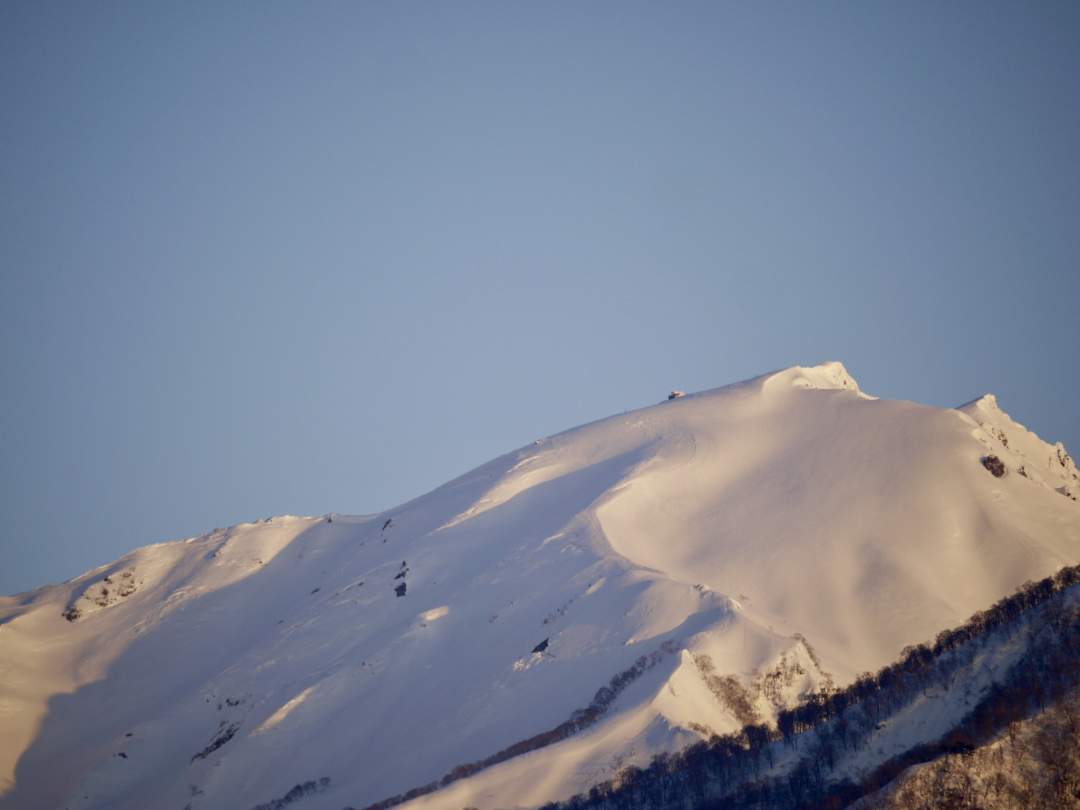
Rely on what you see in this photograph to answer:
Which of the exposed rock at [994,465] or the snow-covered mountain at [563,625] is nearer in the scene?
the snow-covered mountain at [563,625]

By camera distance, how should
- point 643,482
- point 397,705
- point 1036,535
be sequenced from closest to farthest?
point 397,705, point 1036,535, point 643,482

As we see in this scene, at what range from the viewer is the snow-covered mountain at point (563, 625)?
12862 centimetres

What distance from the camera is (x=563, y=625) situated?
475 ft

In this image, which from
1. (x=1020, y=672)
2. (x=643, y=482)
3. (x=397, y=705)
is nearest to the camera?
(x=1020, y=672)

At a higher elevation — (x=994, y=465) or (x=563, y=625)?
(x=563, y=625)

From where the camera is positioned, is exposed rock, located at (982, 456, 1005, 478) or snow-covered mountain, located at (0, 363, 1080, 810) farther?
exposed rock, located at (982, 456, 1005, 478)

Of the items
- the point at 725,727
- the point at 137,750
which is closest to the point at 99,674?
the point at 137,750

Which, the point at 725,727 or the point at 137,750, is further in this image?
the point at 137,750

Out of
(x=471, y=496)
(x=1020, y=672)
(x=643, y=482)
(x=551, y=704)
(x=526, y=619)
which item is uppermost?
(x=471, y=496)

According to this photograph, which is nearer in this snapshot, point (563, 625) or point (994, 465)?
point (563, 625)

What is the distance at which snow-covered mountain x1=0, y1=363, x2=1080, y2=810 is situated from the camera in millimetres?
128625

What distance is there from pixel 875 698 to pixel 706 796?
25846 millimetres

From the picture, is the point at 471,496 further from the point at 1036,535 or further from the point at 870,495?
the point at 1036,535

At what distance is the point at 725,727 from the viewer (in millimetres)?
121188
